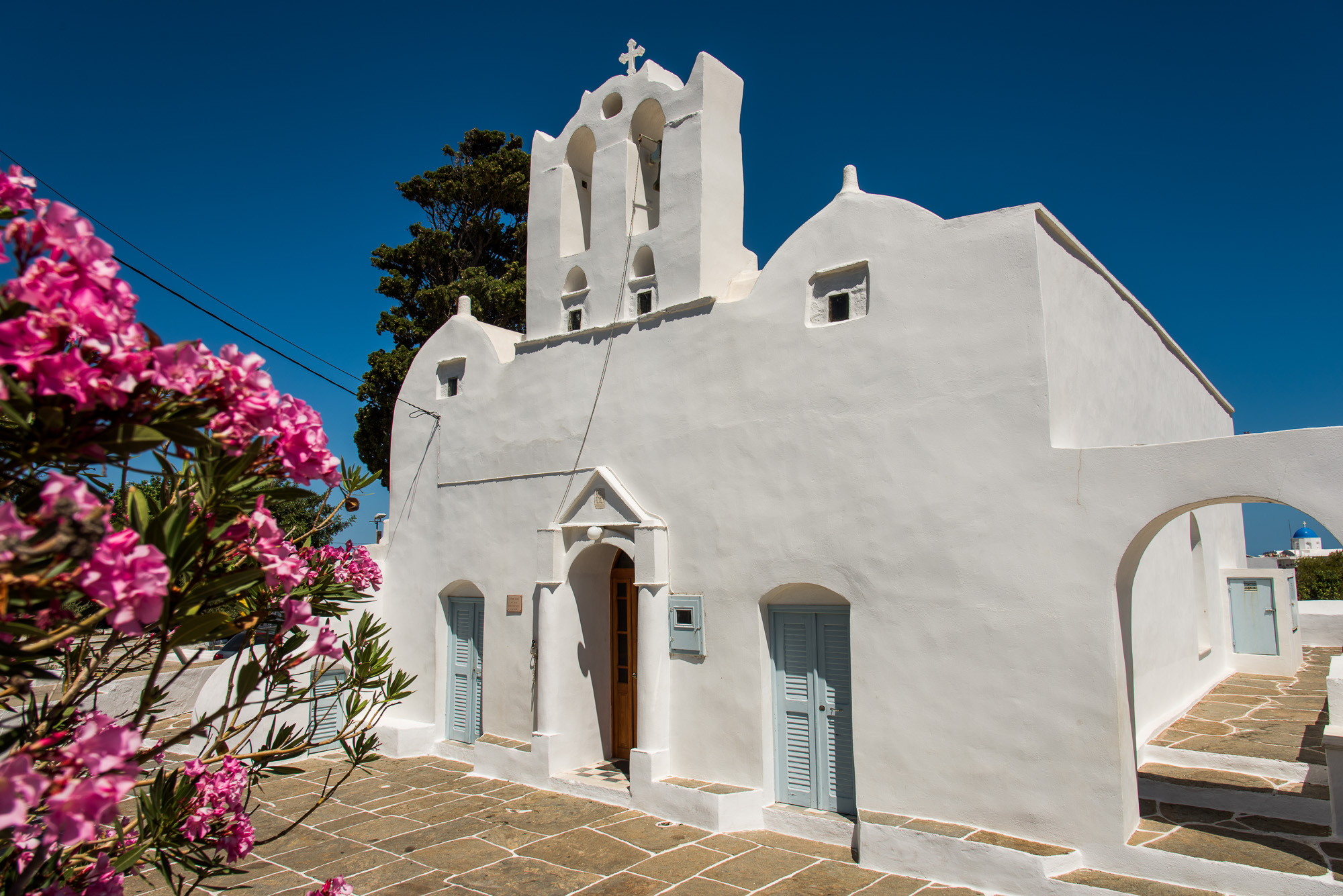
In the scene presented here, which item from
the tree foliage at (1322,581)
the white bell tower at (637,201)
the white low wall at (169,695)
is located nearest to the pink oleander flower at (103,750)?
the white bell tower at (637,201)

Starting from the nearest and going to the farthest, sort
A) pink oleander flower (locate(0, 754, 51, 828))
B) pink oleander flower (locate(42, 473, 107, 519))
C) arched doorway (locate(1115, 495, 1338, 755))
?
pink oleander flower (locate(0, 754, 51, 828)), pink oleander flower (locate(42, 473, 107, 519)), arched doorway (locate(1115, 495, 1338, 755))

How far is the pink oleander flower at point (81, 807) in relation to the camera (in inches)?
66.1

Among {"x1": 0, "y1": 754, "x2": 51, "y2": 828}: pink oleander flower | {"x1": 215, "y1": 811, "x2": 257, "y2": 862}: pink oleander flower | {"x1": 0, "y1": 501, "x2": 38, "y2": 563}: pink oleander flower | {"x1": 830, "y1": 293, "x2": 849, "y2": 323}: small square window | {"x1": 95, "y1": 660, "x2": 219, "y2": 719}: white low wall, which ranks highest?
{"x1": 830, "y1": 293, "x2": 849, "y2": 323}: small square window

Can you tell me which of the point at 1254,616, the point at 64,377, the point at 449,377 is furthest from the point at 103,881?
the point at 1254,616

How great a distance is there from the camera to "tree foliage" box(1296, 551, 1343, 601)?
76.3 ft

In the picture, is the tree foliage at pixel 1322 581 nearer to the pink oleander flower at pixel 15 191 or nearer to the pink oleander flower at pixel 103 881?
the pink oleander flower at pixel 103 881

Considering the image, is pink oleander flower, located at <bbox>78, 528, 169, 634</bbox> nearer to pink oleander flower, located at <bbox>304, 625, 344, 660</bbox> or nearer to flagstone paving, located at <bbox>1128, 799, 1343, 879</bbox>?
pink oleander flower, located at <bbox>304, 625, 344, 660</bbox>

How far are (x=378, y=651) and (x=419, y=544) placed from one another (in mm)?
7319

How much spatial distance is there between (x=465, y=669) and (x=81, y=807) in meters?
8.77

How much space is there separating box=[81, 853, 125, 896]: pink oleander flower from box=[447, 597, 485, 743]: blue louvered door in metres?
7.41

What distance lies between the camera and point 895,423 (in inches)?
268

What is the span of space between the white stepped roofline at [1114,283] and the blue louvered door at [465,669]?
742cm

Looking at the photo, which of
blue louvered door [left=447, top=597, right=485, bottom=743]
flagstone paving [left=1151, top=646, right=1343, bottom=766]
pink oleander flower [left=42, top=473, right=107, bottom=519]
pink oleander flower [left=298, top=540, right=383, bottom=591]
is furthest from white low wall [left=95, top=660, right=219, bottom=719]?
flagstone paving [left=1151, top=646, right=1343, bottom=766]

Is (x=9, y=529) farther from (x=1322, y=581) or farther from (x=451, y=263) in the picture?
(x=1322, y=581)
